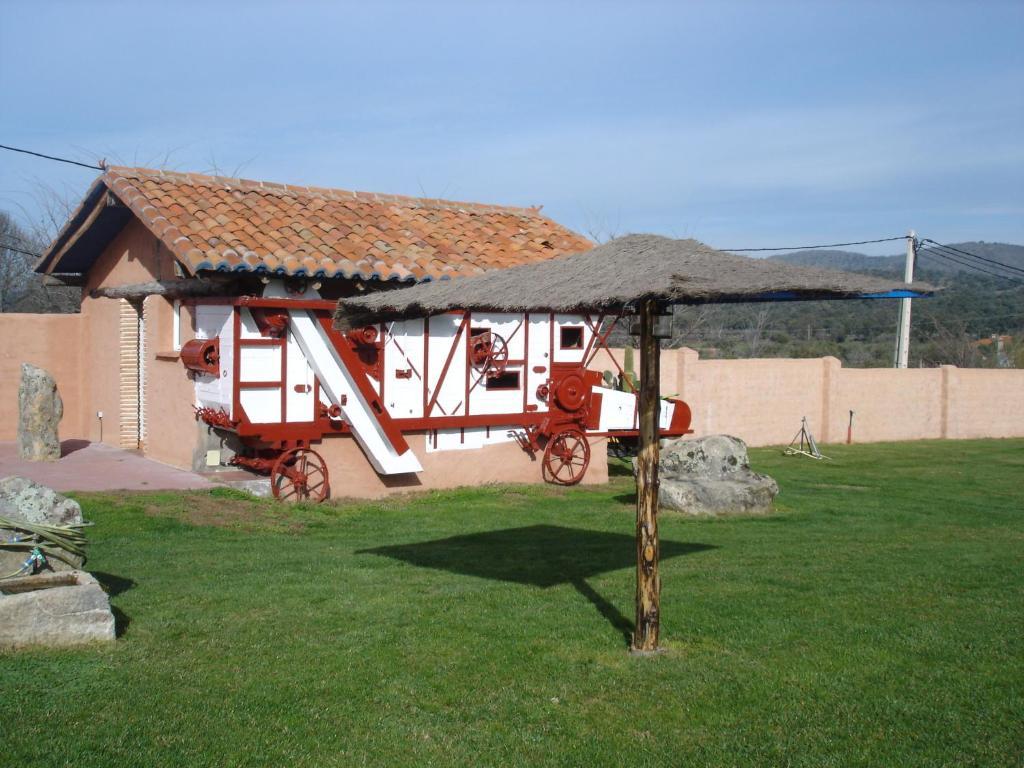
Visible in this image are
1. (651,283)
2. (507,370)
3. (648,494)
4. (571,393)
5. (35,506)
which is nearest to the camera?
(651,283)

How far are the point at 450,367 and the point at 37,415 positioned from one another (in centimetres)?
560

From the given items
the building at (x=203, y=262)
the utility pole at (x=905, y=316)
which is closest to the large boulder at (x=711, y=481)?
the building at (x=203, y=262)

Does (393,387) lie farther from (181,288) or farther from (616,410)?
(616,410)

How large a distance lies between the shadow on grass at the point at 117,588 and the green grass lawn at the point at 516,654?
1.1 inches

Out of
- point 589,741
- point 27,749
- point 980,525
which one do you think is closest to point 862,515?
point 980,525

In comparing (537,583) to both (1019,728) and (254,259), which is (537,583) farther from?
(254,259)

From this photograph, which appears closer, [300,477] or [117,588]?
[117,588]

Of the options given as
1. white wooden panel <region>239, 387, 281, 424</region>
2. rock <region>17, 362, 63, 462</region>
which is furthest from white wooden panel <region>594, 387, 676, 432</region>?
rock <region>17, 362, 63, 462</region>

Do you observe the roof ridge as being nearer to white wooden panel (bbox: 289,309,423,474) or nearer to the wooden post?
white wooden panel (bbox: 289,309,423,474)

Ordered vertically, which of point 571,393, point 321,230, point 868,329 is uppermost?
point 321,230

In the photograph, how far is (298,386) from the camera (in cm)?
1322

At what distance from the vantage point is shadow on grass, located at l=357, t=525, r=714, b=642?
8.95 metres

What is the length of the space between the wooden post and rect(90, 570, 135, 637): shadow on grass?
3.31m

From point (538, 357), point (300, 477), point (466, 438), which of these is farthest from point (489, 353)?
point (300, 477)
